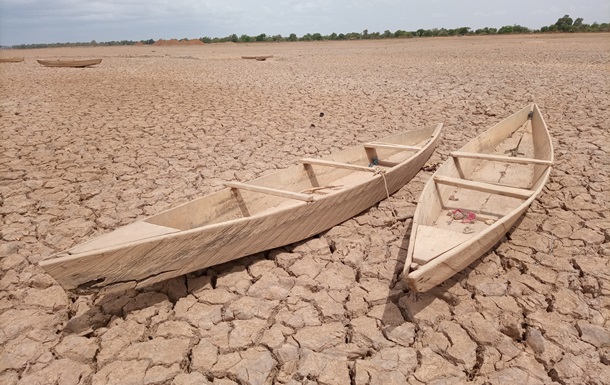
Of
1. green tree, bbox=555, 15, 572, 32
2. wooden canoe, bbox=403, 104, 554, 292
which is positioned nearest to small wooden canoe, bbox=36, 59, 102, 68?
wooden canoe, bbox=403, 104, 554, 292

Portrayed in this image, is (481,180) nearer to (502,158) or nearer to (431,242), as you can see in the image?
(502,158)

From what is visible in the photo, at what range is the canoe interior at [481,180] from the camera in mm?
2434

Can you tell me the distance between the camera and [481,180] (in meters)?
4.36

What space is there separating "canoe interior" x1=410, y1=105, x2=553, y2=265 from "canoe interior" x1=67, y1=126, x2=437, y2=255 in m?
0.86

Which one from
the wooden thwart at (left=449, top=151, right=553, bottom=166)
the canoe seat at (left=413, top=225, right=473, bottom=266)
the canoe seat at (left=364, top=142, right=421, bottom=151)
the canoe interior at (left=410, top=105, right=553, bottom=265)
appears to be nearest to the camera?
the canoe seat at (left=413, top=225, right=473, bottom=266)

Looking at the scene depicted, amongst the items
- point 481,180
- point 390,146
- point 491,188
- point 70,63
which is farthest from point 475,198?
point 70,63

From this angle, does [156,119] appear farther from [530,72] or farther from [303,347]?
[530,72]

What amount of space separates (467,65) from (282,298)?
47.8ft

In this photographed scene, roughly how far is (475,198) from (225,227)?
270cm

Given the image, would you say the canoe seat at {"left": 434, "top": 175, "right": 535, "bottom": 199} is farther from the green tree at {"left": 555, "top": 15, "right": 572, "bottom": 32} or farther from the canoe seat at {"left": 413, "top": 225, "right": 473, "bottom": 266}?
the green tree at {"left": 555, "top": 15, "right": 572, "bottom": 32}

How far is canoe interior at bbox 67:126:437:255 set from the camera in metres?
2.27

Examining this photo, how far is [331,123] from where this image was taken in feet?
23.4

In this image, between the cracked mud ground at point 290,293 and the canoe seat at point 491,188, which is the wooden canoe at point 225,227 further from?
the canoe seat at point 491,188

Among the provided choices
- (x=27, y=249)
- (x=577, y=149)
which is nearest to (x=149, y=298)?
(x=27, y=249)
